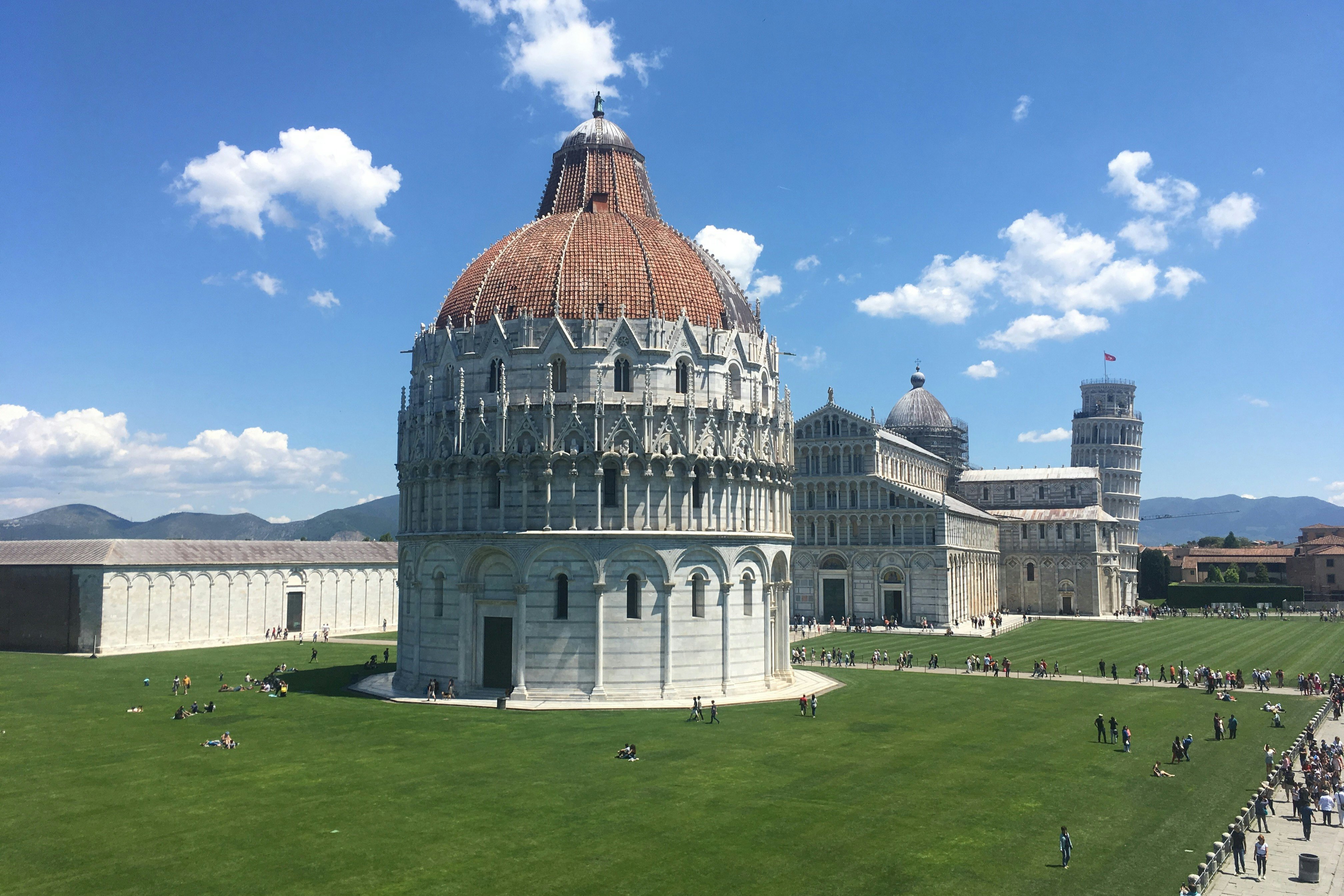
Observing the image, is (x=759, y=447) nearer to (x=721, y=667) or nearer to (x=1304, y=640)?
(x=721, y=667)

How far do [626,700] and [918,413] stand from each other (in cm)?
10925

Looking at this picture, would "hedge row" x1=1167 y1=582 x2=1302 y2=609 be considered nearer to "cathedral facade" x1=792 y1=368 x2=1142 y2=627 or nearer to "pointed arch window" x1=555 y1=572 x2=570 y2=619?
"cathedral facade" x1=792 y1=368 x2=1142 y2=627

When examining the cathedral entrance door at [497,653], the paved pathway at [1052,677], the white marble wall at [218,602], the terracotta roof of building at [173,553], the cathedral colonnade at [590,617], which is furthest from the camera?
the terracotta roof of building at [173,553]

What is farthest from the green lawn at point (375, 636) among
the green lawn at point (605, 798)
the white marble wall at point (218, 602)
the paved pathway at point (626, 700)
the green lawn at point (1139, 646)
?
the green lawn at point (1139, 646)

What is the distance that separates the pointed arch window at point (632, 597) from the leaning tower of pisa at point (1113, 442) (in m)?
138

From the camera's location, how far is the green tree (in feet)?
508

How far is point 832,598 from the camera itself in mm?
109250

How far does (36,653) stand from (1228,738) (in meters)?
79.8

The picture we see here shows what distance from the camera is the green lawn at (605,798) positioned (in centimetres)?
2528

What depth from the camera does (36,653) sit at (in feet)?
246

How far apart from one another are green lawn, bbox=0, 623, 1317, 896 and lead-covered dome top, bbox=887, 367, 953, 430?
3903 inches

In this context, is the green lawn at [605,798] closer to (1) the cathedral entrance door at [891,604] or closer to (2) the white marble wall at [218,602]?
(2) the white marble wall at [218,602]

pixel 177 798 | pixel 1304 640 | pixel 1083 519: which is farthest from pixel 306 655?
pixel 1083 519

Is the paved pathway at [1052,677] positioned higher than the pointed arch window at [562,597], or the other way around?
the pointed arch window at [562,597]
